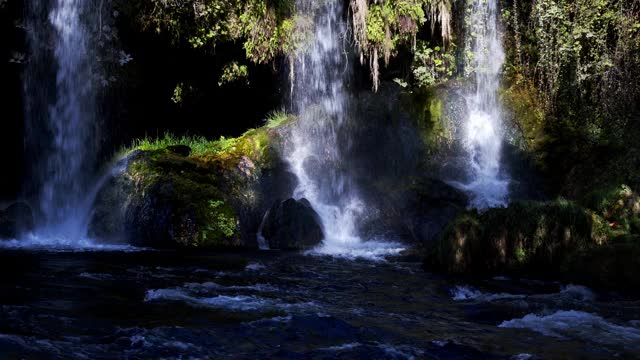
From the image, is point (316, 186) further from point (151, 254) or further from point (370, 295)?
point (370, 295)

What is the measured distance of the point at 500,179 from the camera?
47.2ft

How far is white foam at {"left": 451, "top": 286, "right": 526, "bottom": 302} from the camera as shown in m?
7.38

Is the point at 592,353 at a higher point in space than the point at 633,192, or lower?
lower

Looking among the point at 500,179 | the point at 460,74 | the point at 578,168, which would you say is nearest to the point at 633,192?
the point at 578,168

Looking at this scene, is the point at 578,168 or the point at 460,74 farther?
the point at 460,74

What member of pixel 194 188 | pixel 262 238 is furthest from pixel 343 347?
pixel 194 188

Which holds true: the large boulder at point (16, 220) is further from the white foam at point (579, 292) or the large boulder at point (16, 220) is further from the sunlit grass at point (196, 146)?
the white foam at point (579, 292)

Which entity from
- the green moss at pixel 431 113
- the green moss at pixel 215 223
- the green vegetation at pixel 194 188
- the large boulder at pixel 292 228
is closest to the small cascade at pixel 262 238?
the large boulder at pixel 292 228

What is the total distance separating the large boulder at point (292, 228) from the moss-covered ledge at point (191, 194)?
563 mm

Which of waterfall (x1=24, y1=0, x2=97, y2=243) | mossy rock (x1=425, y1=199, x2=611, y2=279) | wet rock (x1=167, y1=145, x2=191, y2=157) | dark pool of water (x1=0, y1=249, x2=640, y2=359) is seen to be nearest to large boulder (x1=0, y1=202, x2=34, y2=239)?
waterfall (x1=24, y1=0, x2=97, y2=243)

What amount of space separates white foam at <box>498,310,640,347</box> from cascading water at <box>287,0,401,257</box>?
7.72 metres

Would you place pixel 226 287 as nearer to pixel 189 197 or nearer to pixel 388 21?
pixel 189 197

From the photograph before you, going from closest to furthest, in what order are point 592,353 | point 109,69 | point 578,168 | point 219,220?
point 592,353, point 219,220, point 578,168, point 109,69

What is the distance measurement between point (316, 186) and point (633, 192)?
22.7ft
